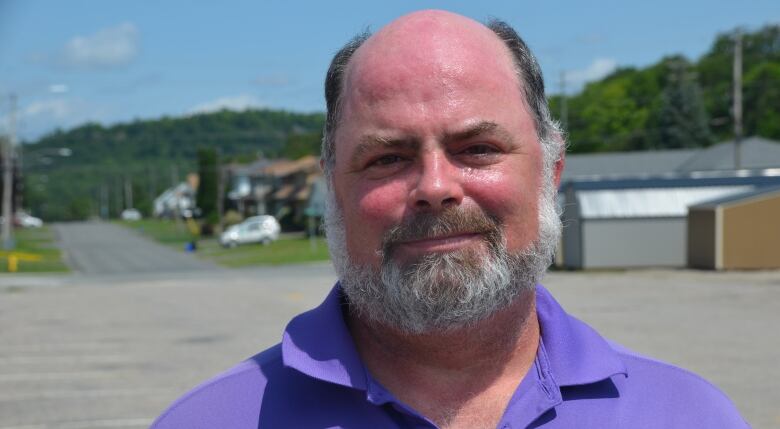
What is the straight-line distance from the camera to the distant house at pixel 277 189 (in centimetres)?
9794

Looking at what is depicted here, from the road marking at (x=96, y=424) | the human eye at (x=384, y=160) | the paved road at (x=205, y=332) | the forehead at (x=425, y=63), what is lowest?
the paved road at (x=205, y=332)

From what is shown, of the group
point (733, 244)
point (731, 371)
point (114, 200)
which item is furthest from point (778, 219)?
point (114, 200)

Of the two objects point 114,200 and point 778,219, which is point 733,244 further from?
point 114,200

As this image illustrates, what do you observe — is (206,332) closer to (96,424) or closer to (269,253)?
(96,424)

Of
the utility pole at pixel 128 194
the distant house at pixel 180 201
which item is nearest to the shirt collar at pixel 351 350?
the distant house at pixel 180 201

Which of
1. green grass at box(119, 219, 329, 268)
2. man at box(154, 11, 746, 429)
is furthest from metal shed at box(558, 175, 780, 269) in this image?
man at box(154, 11, 746, 429)

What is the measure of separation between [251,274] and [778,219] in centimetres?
2035

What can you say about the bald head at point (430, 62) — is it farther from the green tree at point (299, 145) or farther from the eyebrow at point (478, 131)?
the green tree at point (299, 145)

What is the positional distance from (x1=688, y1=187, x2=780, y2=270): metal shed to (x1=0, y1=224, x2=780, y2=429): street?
178 cm

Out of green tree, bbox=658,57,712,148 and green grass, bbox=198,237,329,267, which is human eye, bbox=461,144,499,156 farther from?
green tree, bbox=658,57,712,148

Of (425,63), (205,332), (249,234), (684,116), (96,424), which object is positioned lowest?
(249,234)

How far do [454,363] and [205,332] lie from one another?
17657 mm

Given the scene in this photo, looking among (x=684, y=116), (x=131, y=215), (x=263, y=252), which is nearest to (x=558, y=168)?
(x=263, y=252)

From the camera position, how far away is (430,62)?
6.60ft
